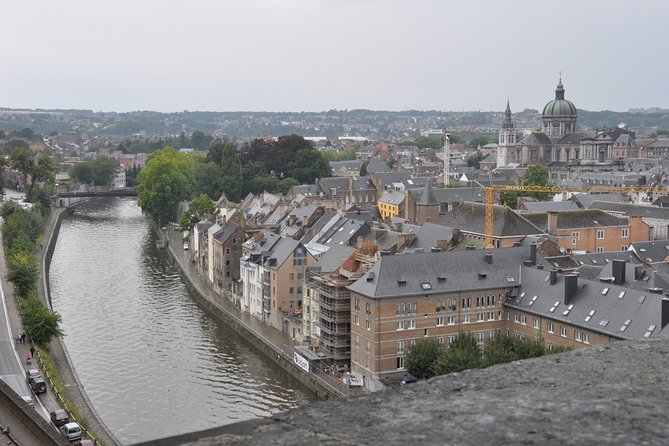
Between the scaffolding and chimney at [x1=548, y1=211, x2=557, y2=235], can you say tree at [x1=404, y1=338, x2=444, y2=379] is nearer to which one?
the scaffolding

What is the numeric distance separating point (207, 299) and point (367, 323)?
1611cm

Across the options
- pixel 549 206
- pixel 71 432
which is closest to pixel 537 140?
pixel 549 206

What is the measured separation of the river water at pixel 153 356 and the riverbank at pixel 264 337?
0.34m

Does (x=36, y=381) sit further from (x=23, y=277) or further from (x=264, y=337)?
(x=23, y=277)

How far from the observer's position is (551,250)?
3684cm

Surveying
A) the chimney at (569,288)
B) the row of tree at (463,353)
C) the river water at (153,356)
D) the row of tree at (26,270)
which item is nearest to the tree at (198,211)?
the river water at (153,356)

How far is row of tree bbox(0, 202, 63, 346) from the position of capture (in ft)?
107

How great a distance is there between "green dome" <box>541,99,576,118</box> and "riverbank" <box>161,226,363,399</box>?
2761 inches

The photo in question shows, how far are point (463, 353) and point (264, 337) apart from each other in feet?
40.1

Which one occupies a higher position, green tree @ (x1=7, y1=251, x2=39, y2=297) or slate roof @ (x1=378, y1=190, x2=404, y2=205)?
slate roof @ (x1=378, y1=190, x2=404, y2=205)

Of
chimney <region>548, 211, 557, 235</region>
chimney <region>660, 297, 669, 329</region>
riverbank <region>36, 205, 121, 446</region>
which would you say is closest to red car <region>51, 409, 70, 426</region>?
riverbank <region>36, 205, 121, 446</region>

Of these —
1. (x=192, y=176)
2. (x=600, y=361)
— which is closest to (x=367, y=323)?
(x=600, y=361)

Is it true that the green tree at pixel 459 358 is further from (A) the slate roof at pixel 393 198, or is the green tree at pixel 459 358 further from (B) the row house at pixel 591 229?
(A) the slate roof at pixel 393 198

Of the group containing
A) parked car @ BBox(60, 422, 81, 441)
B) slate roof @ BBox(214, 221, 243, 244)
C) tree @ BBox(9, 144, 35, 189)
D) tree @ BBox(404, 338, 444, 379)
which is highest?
tree @ BBox(9, 144, 35, 189)
